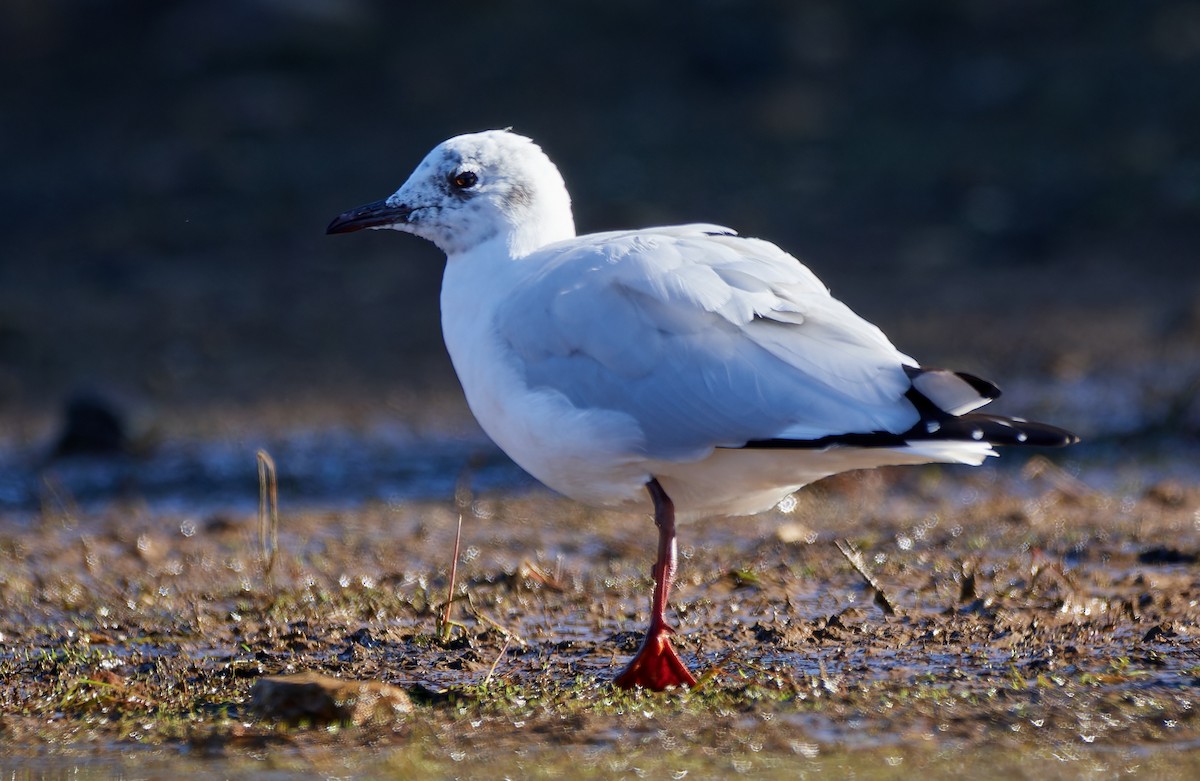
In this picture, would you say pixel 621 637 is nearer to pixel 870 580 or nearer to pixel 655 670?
pixel 655 670

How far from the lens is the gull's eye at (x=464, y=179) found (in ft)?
15.4

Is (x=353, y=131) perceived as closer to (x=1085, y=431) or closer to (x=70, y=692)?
(x=1085, y=431)

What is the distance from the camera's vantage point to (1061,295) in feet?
30.8

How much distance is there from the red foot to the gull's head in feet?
3.80

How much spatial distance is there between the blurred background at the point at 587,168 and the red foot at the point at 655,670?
372 centimetres

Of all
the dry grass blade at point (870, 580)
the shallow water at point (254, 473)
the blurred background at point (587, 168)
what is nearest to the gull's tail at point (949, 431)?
the dry grass blade at point (870, 580)

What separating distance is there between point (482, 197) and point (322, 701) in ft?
4.87

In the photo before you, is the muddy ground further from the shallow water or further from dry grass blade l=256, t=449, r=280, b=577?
the shallow water

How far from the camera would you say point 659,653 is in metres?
4.06

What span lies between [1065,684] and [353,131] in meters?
9.02

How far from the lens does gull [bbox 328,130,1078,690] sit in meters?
3.98

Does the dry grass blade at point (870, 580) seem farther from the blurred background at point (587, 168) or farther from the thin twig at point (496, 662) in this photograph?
the blurred background at point (587, 168)

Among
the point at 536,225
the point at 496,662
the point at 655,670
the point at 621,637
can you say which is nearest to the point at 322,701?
the point at 496,662

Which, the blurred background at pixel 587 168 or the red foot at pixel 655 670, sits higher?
the blurred background at pixel 587 168
